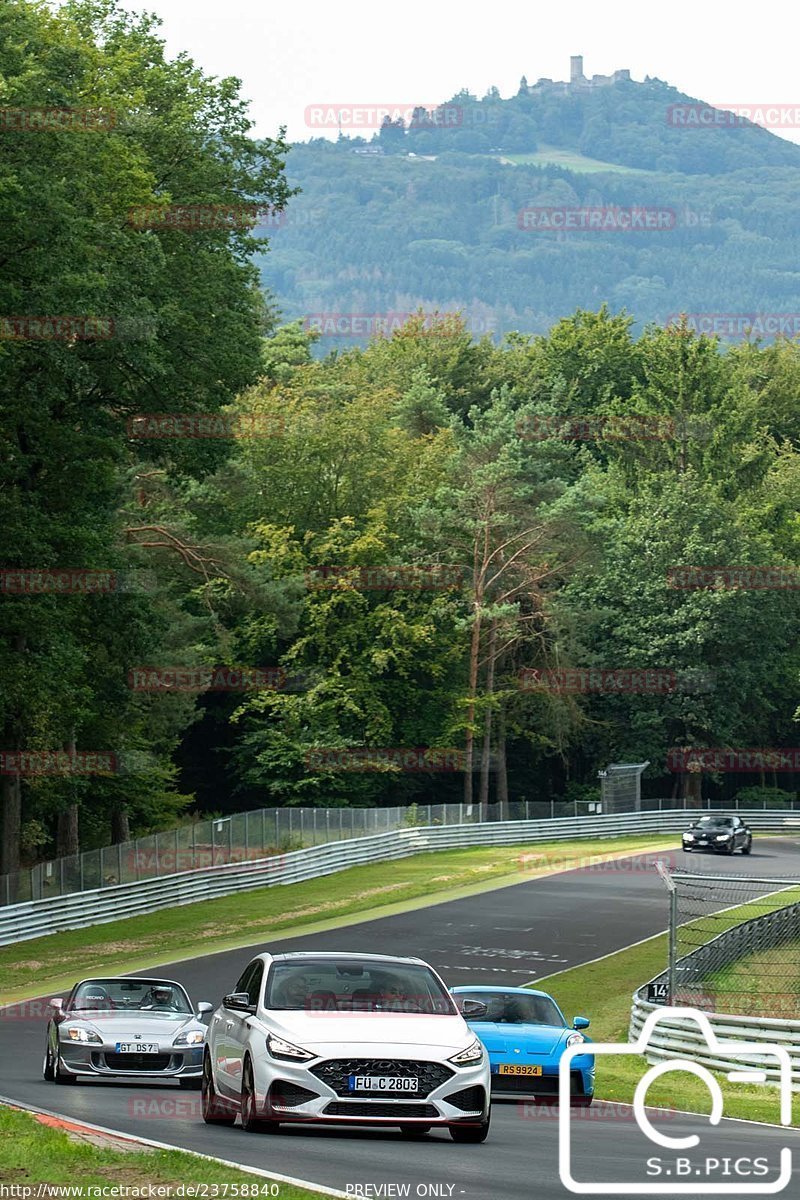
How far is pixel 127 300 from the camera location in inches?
1511

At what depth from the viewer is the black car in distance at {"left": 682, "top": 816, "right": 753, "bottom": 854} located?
64.0m

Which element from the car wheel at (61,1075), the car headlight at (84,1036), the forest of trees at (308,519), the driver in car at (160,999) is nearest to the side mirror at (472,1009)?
the car headlight at (84,1036)

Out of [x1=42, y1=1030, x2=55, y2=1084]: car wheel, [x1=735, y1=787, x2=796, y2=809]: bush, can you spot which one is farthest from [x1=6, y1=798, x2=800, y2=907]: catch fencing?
[x1=42, y1=1030, x2=55, y2=1084]: car wheel

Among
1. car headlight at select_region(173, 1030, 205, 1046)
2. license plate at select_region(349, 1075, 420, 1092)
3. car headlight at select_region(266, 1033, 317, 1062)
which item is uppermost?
car headlight at select_region(266, 1033, 317, 1062)

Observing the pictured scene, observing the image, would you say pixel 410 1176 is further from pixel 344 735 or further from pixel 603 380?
pixel 603 380

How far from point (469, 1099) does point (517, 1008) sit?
7724 millimetres

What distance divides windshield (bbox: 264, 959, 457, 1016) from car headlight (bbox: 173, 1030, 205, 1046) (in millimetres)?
5929

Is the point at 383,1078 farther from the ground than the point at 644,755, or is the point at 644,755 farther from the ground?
the point at 383,1078

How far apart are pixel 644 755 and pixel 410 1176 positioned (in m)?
79.1

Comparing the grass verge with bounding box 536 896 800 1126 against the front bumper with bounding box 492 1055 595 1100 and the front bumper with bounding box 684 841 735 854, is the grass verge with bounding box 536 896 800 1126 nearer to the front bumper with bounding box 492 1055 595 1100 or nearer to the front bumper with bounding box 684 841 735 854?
the front bumper with bounding box 492 1055 595 1100

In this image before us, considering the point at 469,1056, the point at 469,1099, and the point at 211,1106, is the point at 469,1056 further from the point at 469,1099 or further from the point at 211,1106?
the point at 211,1106

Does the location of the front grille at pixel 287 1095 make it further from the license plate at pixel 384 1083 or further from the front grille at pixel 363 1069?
the license plate at pixel 384 1083

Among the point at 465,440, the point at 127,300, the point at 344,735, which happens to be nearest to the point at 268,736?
the point at 344,735

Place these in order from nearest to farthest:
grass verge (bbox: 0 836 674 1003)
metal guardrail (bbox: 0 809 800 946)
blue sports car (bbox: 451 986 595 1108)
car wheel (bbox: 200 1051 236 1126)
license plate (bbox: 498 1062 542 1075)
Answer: car wheel (bbox: 200 1051 236 1126)
blue sports car (bbox: 451 986 595 1108)
license plate (bbox: 498 1062 542 1075)
grass verge (bbox: 0 836 674 1003)
metal guardrail (bbox: 0 809 800 946)
